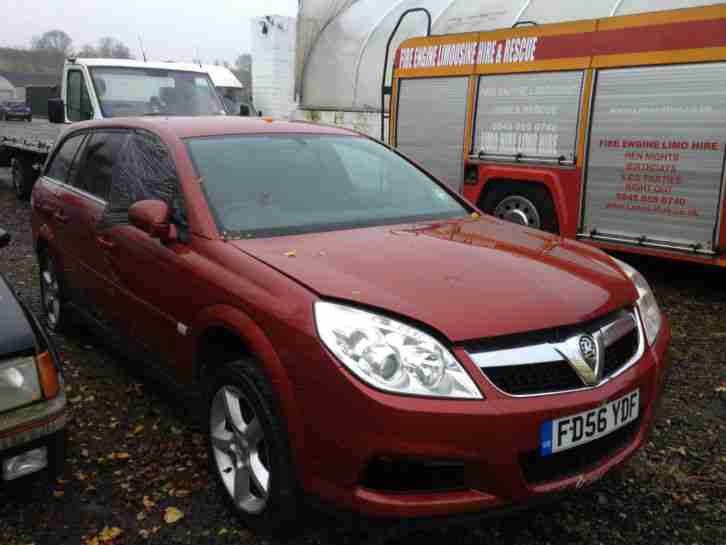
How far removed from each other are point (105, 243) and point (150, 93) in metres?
6.39

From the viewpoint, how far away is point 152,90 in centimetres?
964

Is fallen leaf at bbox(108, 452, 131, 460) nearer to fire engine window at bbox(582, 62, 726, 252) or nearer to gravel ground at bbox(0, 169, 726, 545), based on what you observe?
gravel ground at bbox(0, 169, 726, 545)

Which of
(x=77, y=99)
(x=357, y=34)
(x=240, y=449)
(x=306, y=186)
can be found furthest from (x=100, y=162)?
(x=357, y=34)

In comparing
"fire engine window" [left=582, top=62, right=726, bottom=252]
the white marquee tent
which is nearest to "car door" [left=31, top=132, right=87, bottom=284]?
"fire engine window" [left=582, top=62, right=726, bottom=252]

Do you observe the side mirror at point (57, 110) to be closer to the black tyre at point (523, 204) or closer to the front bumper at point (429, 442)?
the black tyre at point (523, 204)

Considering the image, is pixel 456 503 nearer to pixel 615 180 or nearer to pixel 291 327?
pixel 291 327

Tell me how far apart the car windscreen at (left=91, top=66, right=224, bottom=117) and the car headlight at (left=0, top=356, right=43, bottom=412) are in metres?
7.35

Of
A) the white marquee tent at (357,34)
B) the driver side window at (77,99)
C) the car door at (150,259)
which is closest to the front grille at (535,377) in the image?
the car door at (150,259)

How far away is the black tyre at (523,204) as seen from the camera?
24.8 ft

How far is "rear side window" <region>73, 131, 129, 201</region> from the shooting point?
405 centimetres

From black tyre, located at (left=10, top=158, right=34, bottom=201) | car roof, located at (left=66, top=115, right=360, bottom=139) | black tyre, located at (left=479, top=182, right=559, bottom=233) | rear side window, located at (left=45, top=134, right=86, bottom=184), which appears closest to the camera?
car roof, located at (left=66, top=115, right=360, bottom=139)

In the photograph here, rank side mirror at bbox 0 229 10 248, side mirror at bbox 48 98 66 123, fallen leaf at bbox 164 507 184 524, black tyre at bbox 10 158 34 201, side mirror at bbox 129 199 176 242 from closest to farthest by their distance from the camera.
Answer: fallen leaf at bbox 164 507 184 524
side mirror at bbox 129 199 176 242
side mirror at bbox 0 229 10 248
side mirror at bbox 48 98 66 123
black tyre at bbox 10 158 34 201

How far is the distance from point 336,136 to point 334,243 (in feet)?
3.95

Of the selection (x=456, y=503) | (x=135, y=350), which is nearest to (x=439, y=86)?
(x=135, y=350)
